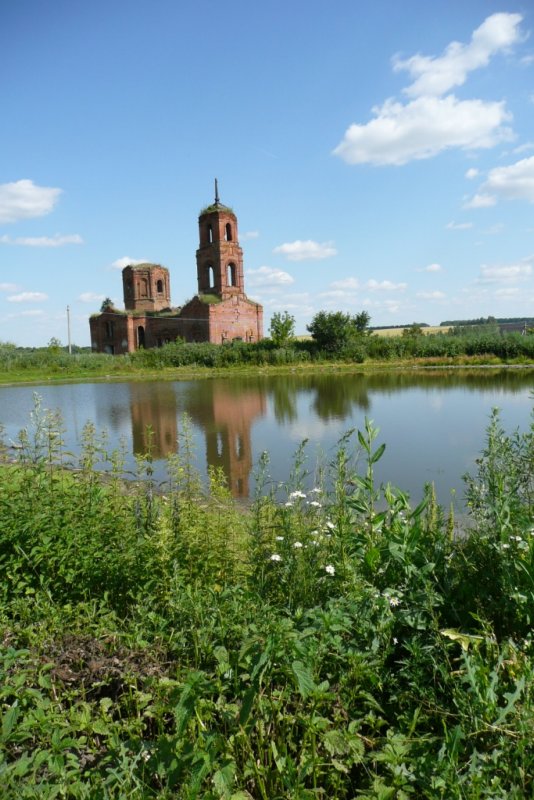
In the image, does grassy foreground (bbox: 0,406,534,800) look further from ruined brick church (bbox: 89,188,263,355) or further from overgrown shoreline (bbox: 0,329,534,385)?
ruined brick church (bbox: 89,188,263,355)

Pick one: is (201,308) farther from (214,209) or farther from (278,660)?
(278,660)

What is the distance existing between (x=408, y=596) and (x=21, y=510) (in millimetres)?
3010

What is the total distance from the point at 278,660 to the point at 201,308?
54244 millimetres

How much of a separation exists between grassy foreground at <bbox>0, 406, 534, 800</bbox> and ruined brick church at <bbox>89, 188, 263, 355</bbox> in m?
51.5

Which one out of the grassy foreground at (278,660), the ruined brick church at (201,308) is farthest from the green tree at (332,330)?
the grassy foreground at (278,660)

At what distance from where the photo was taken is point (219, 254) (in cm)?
5541

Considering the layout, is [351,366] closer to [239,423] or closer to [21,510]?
[239,423]

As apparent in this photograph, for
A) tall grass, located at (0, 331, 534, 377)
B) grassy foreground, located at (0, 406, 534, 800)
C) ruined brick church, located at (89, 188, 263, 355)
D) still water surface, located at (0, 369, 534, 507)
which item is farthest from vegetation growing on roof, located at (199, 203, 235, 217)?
grassy foreground, located at (0, 406, 534, 800)

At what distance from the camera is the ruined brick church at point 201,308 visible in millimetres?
55312

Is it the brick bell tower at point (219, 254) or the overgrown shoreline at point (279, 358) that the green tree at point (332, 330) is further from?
the brick bell tower at point (219, 254)

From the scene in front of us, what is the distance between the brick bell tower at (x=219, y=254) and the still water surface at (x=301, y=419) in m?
26.4

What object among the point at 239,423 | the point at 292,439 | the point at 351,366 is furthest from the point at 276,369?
the point at 292,439

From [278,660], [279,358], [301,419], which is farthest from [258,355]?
[278,660]

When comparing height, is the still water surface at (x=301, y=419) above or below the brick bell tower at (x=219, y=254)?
below
